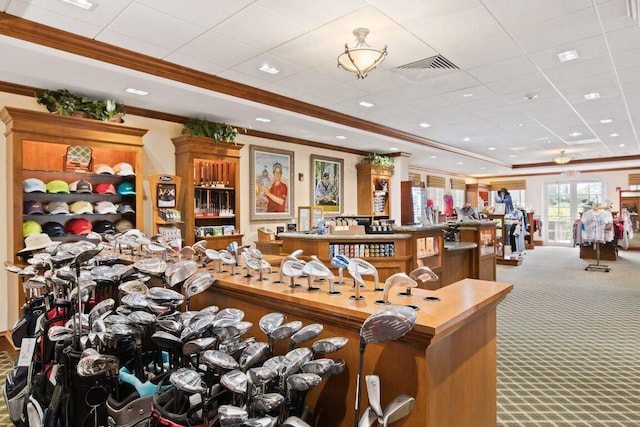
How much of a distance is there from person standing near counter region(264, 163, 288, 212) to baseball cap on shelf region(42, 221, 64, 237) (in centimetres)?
349

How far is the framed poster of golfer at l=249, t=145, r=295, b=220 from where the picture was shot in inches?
275

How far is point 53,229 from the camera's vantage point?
429 cm

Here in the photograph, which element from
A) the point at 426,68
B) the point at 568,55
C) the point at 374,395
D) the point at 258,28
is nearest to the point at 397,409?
the point at 374,395

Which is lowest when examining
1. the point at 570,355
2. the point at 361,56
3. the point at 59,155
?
the point at 570,355

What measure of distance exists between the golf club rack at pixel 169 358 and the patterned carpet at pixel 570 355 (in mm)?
1834

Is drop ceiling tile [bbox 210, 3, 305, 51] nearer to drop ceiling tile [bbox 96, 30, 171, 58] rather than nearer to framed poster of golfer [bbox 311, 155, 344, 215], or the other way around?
drop ceiling tile [bbox 96, 30, 171, 58]

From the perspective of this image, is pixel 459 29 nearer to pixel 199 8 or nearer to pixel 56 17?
pixel 199 8

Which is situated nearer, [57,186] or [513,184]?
[57,186]

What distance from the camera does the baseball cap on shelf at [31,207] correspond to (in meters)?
4.12

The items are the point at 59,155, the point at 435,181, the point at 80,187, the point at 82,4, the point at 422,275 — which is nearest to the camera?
the point at 422,275

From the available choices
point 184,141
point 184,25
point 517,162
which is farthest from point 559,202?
point 184,25

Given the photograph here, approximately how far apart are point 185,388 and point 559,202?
17.7m

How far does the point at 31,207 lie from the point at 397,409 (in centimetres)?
454

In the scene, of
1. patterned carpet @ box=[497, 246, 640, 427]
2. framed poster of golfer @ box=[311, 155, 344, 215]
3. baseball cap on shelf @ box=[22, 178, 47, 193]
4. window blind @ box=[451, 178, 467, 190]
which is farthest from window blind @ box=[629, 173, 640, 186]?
baseball cap on shelf @ box=[22, 178, 47, 193]
